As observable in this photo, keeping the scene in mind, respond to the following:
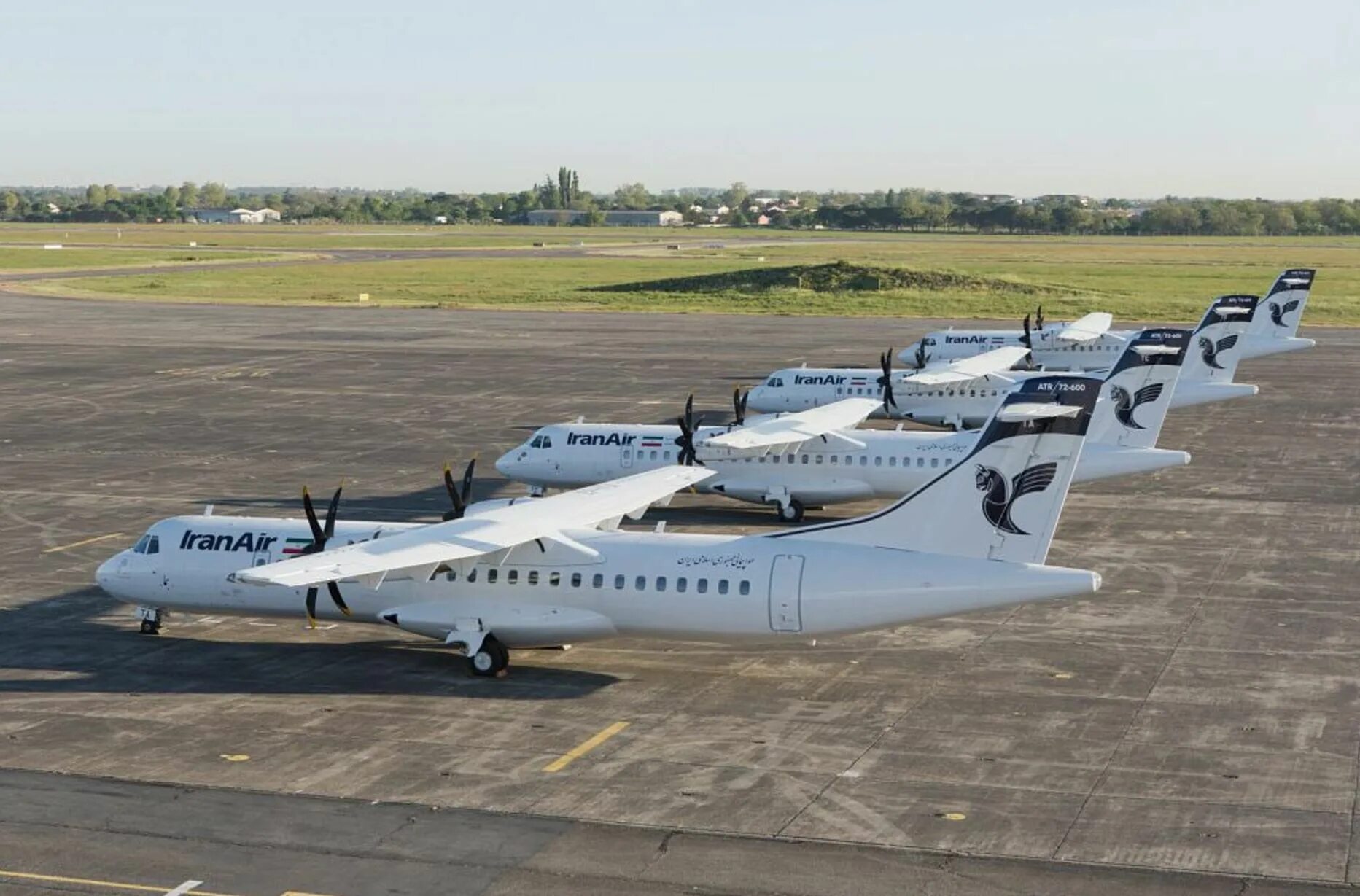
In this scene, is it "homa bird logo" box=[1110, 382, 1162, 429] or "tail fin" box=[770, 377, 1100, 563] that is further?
"homa bird logo" box=[1110, 382, 1162, 429]

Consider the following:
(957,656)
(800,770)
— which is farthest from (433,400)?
(800,770)

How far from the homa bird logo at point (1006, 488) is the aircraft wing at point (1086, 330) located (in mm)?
49202

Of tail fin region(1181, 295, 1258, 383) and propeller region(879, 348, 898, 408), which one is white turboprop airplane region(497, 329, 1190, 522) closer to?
propeller region(879, 348, 898, 408)

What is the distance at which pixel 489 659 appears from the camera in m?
31.2

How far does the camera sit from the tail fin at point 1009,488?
2819cm

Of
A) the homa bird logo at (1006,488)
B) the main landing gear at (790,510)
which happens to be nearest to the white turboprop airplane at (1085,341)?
the main landing gear at (790,510)

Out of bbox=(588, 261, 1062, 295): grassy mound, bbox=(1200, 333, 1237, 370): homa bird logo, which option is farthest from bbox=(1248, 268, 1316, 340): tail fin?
bbox=(588, 261, 1062, 295): grassy mound

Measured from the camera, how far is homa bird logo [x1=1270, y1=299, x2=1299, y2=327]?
7631 centimetres

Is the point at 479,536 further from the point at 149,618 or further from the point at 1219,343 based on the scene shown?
the point at 1219,343

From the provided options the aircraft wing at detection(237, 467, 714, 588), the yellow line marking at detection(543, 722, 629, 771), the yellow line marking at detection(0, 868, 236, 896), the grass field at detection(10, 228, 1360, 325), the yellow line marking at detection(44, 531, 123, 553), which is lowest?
the yellow line marking at detection(44, 531, 123, 553)

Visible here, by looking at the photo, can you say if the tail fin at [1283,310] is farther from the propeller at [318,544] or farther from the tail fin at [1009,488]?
the propeller at [318,544]

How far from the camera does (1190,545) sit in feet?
145

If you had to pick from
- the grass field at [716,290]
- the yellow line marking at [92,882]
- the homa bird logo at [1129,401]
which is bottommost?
the yellow line marking at [92,882]

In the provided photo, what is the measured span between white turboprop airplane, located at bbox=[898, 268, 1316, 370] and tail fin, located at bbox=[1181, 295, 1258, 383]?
54.9 feet
